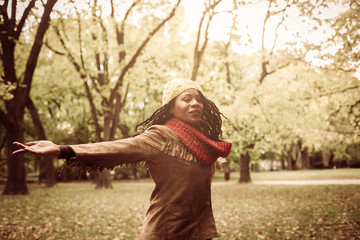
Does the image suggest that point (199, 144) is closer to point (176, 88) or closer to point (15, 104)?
point (176, 88)

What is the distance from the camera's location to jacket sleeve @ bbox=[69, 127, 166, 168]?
190 centimetres

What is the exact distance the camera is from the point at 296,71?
1878 cm

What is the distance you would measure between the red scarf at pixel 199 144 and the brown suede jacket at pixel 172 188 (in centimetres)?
5

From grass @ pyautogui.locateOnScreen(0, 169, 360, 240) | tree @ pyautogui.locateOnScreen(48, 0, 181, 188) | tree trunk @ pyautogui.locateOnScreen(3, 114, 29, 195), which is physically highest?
tree @ pyautogui.locateOnScreen(48, 0, 181, 188)

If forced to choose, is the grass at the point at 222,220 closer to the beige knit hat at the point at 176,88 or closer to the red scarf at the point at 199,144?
the red scarf at the point at 199,144

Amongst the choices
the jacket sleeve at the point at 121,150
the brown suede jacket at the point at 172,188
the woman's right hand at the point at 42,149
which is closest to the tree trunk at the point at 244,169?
the brown suede jacket at the point at 172,188

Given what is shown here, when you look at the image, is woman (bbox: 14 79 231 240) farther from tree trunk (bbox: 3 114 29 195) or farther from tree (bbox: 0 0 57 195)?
tree trunk (bbox: 3 114 29 195)

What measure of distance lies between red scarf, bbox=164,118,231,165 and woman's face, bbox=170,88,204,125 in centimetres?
11

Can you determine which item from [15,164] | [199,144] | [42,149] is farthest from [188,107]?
[15,164]

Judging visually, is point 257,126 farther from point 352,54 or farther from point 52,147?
point 52,147

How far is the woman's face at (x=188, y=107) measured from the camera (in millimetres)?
2520

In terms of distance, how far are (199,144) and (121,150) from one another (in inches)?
25.8

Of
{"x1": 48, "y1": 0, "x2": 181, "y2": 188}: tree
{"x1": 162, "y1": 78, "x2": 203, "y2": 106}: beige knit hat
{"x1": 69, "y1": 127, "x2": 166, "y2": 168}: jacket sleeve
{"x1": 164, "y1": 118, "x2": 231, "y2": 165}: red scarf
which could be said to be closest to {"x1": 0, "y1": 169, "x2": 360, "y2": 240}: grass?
{"x1": 164, "y1": 118, "x2": 231, "y2": 165}: red scarf

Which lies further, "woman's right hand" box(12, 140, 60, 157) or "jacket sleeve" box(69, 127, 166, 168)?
"jacket sleeve" box(69, 127, 166, 168)
